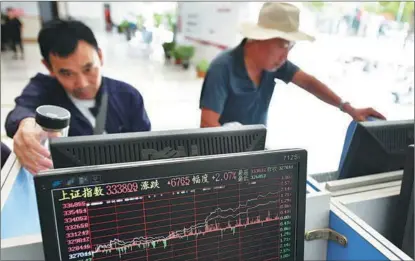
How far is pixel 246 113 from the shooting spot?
5.74 feet

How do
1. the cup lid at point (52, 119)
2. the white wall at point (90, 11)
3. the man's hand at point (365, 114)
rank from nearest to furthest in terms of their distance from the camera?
the cup lid at point (52, 119) → the man's hand at point (365, 114) → the white wall at point (90, 11)

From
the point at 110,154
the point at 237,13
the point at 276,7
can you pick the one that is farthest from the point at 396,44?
the point at 237,13

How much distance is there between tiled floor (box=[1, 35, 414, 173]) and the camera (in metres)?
1.96

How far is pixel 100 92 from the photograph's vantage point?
1572mm

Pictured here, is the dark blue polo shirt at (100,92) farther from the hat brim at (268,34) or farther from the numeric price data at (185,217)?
the numeric price data at (185,217)

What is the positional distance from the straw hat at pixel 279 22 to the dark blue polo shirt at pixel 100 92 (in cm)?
62

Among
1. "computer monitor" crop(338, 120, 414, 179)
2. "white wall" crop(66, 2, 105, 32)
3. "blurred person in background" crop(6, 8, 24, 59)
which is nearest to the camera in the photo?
"computer monitor" crop(338, 120, 414, 179)

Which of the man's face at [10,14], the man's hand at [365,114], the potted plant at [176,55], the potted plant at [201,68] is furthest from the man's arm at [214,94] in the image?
the man's face at [10,14]

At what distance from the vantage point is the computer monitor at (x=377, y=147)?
999mm

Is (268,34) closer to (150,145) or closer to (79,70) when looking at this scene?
(79,70)

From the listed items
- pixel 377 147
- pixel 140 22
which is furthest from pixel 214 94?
pixel 140 22

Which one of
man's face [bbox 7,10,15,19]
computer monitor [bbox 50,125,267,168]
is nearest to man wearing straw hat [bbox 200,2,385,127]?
computer monitor [bbox 50,125,267,168]

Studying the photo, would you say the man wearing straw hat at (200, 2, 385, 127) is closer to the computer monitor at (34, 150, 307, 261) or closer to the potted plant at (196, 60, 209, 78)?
the computer monitor at (34, 150, 307, 261)

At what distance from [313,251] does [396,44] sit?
94.8 inches
